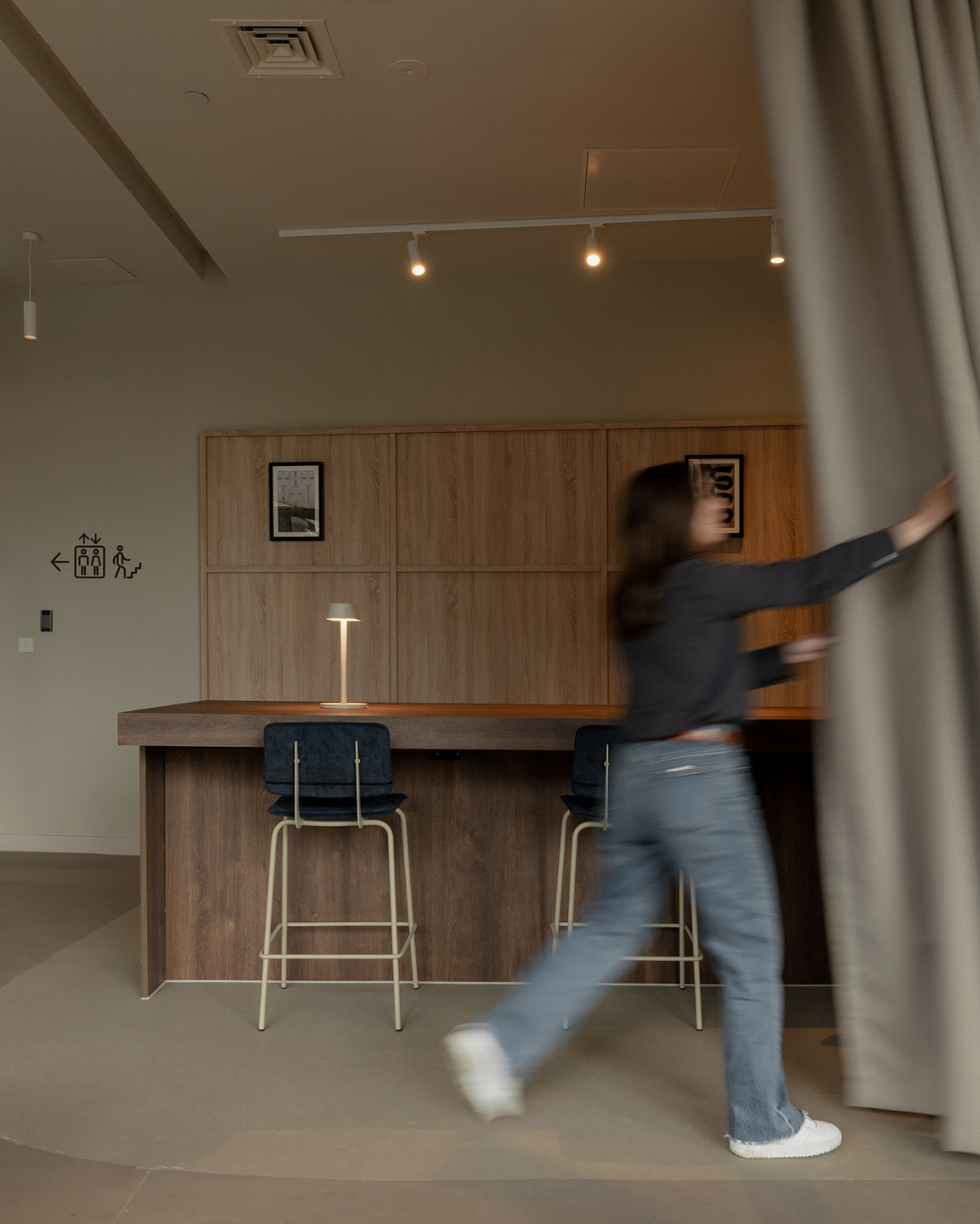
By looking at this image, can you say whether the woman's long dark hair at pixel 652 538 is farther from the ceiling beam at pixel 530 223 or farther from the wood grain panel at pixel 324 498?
the wood grain panel at pixel 324 498

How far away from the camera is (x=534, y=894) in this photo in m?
3.22

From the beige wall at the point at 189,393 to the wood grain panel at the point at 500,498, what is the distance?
7.5 inches

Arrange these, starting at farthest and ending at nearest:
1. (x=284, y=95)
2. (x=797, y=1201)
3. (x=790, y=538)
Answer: (x=790, y=538) < (x=284, y=95) < (x=797, y=1201)

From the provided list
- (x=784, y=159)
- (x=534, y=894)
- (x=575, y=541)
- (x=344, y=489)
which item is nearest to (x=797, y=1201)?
(x=534, y=894)

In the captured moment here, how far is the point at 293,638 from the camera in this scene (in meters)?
5.20

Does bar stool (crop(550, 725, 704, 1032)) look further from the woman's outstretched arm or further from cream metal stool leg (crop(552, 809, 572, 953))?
the woman's outstretched arm

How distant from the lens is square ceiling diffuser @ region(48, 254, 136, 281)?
4.97 metres

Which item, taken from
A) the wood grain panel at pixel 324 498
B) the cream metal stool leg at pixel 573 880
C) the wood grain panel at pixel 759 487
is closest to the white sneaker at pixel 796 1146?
the cream metal stool leg at pixel 573 880

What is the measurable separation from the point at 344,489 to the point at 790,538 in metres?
2.42

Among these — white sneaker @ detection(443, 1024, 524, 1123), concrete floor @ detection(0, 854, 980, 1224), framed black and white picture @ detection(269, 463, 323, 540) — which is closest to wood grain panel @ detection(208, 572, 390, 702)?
framed black and white picture @ detection(269, 463, 323, 540)

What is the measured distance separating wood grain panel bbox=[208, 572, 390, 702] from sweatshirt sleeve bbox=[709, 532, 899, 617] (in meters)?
3.45

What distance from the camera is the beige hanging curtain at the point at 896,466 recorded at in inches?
71.7

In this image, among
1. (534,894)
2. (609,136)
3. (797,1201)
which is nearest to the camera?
(797,1201)

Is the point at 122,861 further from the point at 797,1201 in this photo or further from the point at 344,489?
the point at 797,1201
